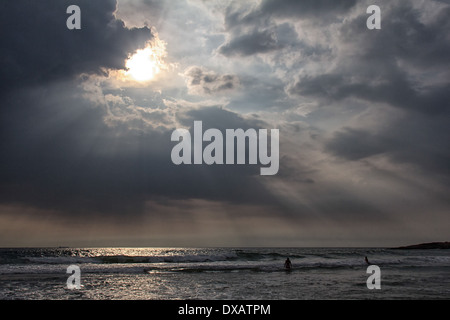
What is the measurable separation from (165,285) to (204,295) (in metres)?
6.06

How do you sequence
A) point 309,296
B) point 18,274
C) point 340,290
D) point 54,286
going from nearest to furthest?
point 309,296 < point 340,290 < point 54,286 < point 18,274

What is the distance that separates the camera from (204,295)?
1988 centimetres

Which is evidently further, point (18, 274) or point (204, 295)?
point (18, 274)

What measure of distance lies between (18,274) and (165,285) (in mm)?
18273

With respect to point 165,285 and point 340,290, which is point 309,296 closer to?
point 340,290

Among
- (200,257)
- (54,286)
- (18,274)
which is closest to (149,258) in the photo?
(200,257)

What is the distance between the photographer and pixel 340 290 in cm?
2178

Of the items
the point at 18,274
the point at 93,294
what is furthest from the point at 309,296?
the point at 18,274
